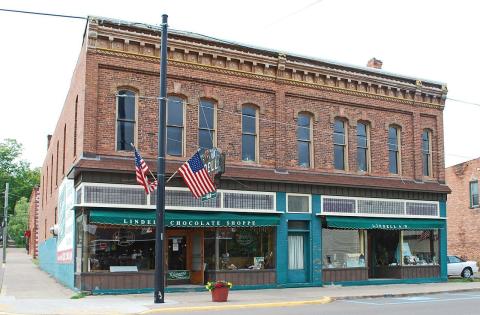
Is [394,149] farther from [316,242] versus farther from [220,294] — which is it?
[220,294]

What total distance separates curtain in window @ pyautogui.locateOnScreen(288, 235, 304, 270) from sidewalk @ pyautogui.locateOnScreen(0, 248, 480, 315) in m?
1.25

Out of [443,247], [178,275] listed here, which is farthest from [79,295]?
[443,247]

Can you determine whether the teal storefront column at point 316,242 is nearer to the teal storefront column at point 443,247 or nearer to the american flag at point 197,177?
the american flag at point 197,177

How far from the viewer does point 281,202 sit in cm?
2392

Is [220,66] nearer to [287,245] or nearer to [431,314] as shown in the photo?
[287,245]

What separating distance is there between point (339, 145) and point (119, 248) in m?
10.5

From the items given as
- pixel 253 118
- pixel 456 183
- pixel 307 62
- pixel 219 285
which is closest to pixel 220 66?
Result: pixel 253 118

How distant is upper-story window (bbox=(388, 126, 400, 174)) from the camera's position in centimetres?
2770

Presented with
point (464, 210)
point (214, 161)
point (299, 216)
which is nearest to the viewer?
point (214, 161)

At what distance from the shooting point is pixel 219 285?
18.5 metres

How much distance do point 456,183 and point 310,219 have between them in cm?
2106

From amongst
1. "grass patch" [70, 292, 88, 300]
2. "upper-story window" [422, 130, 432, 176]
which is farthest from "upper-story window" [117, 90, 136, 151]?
"upper-story window" [422, 130, 432, 176]

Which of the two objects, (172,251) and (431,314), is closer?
(431,314)

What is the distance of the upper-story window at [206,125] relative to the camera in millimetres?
22953
